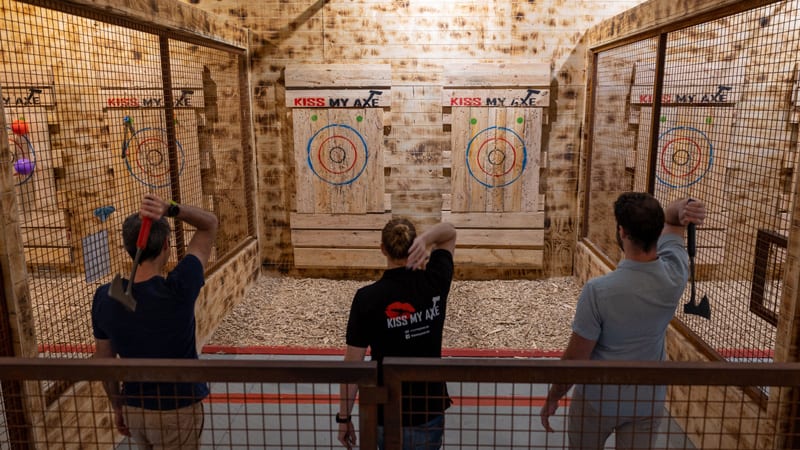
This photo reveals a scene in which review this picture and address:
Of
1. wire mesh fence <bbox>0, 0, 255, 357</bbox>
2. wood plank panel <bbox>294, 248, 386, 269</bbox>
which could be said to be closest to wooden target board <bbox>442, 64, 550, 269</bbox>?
wood plank panel <bbox>294, 248, 386, 269</bbox>

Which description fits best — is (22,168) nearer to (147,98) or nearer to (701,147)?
(147,98)

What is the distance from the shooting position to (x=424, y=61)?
6477mm

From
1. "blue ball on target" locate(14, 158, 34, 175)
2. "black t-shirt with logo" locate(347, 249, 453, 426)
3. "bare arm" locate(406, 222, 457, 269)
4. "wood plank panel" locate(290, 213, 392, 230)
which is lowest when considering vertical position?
"wood plank panel" locate(290, 213, 392, 230)

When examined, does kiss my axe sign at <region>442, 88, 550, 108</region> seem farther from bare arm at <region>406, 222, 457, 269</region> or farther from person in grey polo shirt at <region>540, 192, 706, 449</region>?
person in grey polo shirt at <region>540, 192, 706, 449</region>

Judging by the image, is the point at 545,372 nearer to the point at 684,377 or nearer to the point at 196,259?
the point at 684,377

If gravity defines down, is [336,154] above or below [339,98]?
below

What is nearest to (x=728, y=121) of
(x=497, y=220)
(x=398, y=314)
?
(x=497, y=220)

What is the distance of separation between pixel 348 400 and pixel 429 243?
731 mm

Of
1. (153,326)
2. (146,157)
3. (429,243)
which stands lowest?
(153,326)

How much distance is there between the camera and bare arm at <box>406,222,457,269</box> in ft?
7.41

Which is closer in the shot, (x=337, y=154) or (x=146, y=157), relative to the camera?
(x=146, y=157)

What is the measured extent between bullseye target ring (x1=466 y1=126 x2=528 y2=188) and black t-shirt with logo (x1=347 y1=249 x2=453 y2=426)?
4.45m

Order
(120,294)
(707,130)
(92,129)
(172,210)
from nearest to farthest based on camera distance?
(120,294)
(172,210)
(92,129)
(707,130)

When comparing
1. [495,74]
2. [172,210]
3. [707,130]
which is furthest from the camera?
[495,74]
